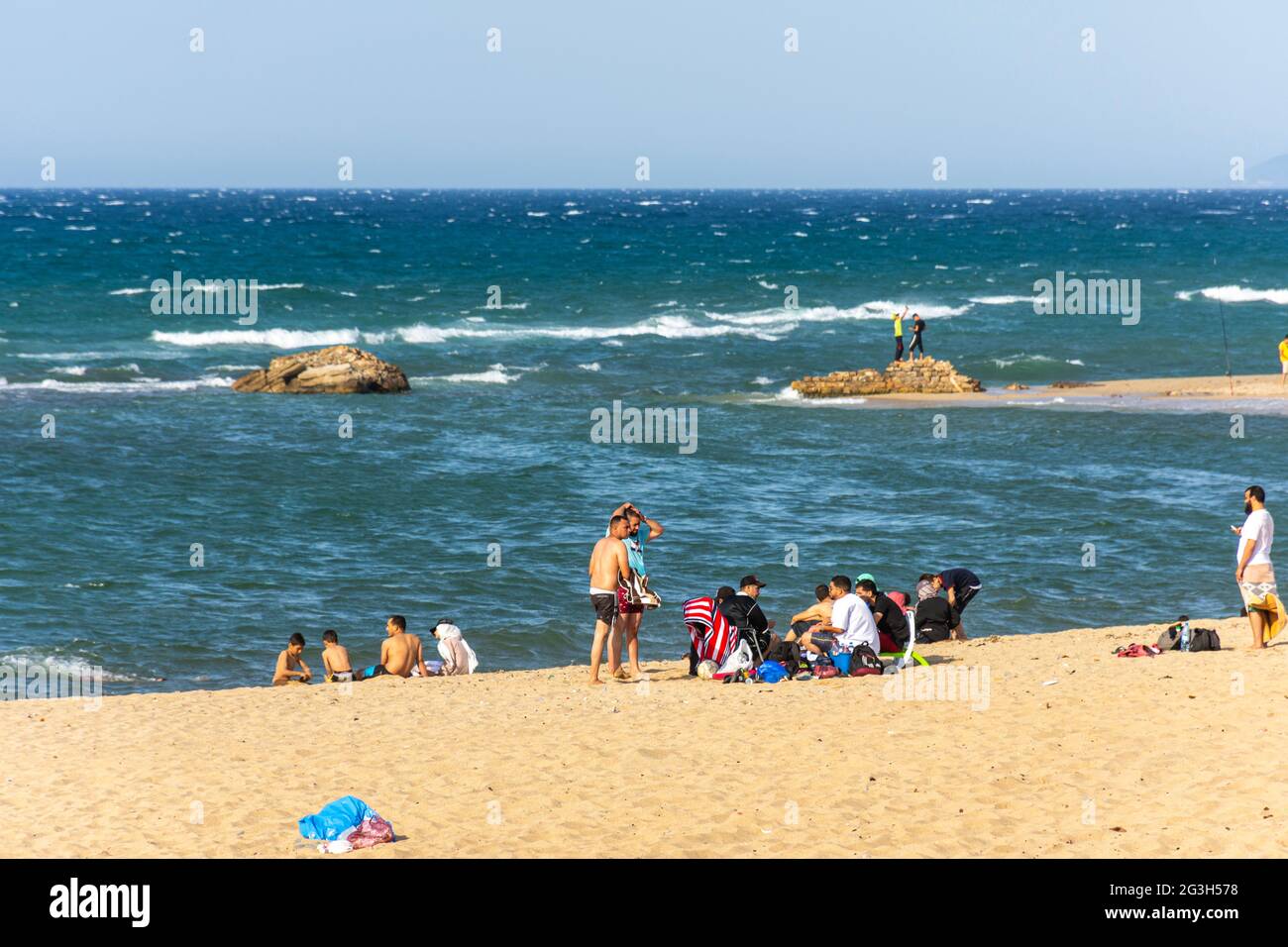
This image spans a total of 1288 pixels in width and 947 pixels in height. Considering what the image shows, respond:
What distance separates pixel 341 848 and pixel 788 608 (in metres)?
10.3

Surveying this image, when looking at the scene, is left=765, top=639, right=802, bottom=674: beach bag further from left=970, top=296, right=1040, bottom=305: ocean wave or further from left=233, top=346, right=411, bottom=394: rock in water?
left=970, top=296, right=1040, bottom=305: ocean wave

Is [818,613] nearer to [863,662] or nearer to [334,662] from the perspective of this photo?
[863,662]

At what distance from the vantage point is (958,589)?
55.2ft

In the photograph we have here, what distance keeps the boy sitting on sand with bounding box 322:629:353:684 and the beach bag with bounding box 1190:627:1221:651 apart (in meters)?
8.59

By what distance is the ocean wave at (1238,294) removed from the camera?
65938 millimetres

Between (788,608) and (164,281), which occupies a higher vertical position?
(164,281)

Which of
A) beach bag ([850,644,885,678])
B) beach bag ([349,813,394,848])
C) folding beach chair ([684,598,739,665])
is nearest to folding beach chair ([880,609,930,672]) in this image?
beach bag ([850,644,885,678])

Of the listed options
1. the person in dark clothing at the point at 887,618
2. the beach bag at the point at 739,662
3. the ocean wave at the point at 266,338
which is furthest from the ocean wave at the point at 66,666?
the ocean wave at the point at 266,338

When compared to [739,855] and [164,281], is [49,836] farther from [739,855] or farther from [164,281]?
[164,281]

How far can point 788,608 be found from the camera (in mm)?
19234

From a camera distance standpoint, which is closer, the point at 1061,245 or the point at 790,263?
the point at 790,263

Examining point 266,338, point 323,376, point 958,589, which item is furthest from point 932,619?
point 266,338
